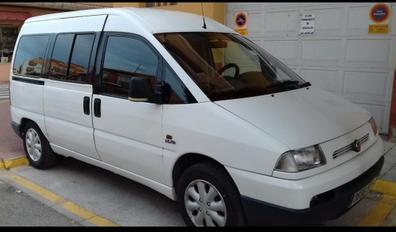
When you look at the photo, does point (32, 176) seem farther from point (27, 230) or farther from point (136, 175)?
point (136, 175)

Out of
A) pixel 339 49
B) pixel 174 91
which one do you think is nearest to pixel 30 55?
pixel 174 91

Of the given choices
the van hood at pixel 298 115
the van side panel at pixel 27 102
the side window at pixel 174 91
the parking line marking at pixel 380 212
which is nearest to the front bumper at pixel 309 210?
the van hood at pixel 298 115

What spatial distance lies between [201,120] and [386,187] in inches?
94.0

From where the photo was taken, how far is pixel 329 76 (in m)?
6.78

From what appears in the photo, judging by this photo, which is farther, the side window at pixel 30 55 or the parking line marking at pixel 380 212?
the side window at pixel 30 55

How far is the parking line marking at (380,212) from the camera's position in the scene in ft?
12.5

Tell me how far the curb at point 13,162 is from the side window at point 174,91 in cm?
317

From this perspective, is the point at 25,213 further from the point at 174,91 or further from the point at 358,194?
the point at 358,194

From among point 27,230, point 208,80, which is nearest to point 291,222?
point 208,80

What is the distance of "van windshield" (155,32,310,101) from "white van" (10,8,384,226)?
0.05 ft

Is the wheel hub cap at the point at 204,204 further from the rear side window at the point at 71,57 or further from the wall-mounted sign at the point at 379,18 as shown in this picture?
the wall-mounted sign at the point at 379,18

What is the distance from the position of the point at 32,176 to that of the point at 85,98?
5.39 ft

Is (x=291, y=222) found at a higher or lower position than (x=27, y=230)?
higher

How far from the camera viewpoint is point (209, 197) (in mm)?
3309
